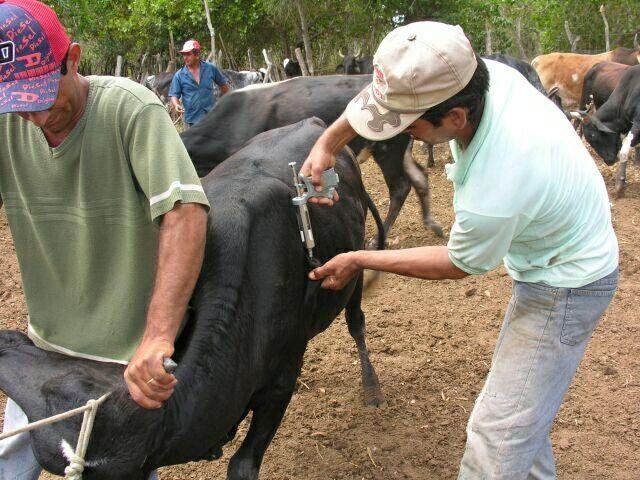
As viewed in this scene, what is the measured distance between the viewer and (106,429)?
74.9 inches

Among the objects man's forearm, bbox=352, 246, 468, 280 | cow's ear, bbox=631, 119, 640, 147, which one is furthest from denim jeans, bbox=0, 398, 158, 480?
cow's ear, bbox=631, 119, 640, 147

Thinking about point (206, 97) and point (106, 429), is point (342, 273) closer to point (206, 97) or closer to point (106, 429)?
point (106, 429)

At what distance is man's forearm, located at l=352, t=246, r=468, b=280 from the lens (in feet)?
7.62

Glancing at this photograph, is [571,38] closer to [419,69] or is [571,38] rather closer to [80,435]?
[419,69]

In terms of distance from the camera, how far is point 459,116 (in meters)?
2.11

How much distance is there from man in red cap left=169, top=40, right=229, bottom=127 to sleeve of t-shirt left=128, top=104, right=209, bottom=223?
8389mm

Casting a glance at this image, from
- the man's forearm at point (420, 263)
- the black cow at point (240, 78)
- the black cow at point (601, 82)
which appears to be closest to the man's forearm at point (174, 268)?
the man's forearm at point (420, 263)

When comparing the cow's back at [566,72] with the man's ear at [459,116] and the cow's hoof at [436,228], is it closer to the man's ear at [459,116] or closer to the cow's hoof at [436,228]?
the cow's hoof at [436,228]

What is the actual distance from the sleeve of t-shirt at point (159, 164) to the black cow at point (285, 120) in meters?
4.41

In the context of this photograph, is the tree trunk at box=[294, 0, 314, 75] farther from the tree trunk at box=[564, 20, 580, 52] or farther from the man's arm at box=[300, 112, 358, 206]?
the man's arm at box=[300, 112, 358, 206]

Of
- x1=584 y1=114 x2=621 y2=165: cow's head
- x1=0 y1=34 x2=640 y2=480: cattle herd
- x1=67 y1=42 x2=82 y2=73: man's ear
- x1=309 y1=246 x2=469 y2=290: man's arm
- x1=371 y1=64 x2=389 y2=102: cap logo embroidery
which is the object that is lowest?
x1=584 y1=114 x2=621 y2=165: cow's head

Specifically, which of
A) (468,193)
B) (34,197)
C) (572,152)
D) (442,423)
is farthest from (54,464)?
(442,423)

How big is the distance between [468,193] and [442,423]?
228 centimetres

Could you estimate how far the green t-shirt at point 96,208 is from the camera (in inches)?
80.0
